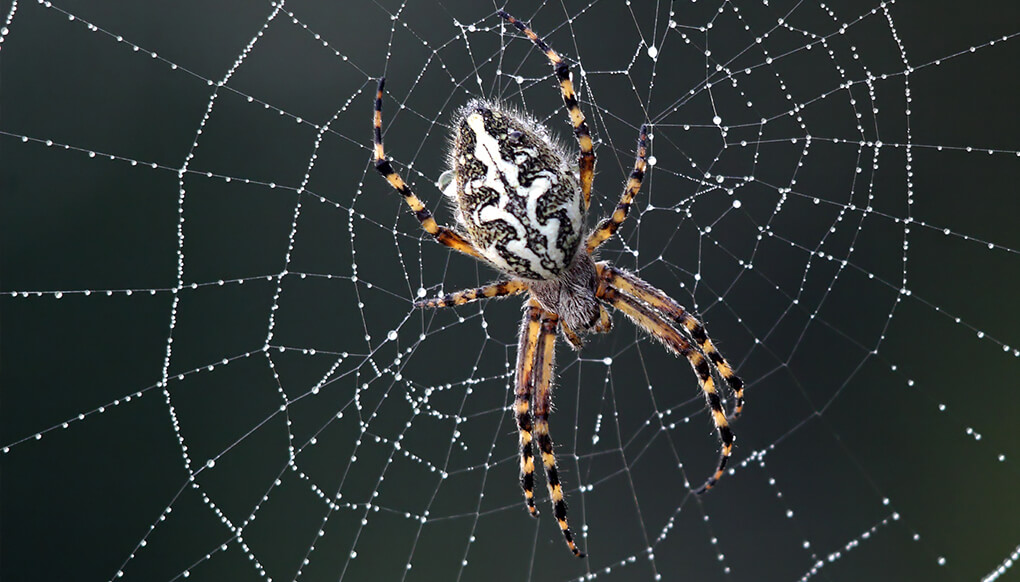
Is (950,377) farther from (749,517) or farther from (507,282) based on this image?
(507,282)

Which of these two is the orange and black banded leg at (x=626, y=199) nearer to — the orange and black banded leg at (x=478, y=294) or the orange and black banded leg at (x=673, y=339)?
the orange and black banded leg at (x=673, y=339)

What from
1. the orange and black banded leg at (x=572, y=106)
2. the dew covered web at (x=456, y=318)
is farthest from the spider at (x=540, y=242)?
the dew covered web at (x=456, y=318)

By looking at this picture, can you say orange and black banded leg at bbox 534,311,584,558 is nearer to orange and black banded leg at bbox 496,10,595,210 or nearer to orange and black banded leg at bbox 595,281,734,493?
orange and black banded leg at bbox 595,281,734,493

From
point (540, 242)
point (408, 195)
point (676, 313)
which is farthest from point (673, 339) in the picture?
point (408, 195)

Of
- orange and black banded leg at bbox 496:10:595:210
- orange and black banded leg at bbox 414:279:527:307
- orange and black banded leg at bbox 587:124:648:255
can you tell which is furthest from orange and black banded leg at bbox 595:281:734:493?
orange and black banded leg at bbox 496:10:595:210

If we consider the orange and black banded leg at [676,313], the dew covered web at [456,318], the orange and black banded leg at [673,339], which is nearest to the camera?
the orange and black banded leg at [676,313]

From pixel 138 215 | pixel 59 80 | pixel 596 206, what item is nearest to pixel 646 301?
pixel 596 206

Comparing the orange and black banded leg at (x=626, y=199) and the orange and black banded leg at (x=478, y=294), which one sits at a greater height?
the orange and black banded leg at (x=626, y=199)

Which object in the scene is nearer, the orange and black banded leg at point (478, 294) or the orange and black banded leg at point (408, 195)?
the orange and black banded leg at point (408, 195)
